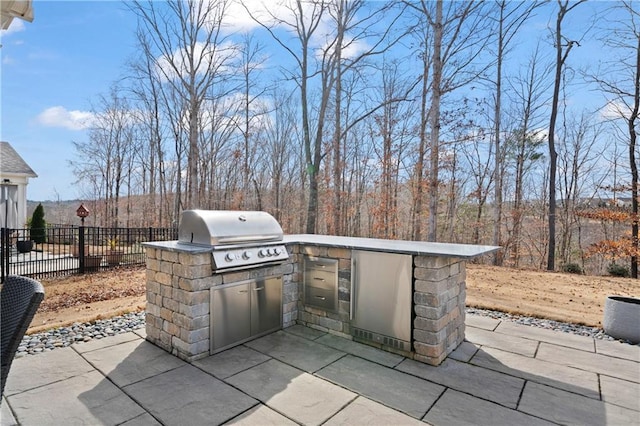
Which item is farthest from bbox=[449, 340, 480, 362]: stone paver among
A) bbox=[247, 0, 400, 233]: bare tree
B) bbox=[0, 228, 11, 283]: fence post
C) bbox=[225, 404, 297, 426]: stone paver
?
bbox=[0, 228, 11, 283]: fence post

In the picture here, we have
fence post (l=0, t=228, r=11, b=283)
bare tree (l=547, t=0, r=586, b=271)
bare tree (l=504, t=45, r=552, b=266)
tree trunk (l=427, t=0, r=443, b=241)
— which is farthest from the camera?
bare tree (l=504, t=45, r=552, b=266)

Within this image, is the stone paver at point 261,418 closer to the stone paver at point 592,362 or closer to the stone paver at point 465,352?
the stone paver at point 465,352

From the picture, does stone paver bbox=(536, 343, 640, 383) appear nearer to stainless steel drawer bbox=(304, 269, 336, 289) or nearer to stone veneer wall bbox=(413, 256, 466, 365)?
stone veneer wall bbox=(413, 256, 466, 365)

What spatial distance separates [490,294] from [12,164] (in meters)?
16.6

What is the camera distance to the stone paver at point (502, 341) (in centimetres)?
331

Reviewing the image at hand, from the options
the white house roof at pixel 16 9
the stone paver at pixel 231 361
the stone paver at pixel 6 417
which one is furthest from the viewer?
the stone paver at pixel 231 361

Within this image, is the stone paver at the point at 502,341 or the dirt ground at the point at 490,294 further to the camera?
the dirt ground at the point at 490,294

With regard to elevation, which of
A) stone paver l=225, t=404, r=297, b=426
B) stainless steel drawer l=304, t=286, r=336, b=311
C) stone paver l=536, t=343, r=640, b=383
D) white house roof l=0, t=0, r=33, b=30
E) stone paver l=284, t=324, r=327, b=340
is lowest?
stone paver l=536, t=343, r=640, b=383

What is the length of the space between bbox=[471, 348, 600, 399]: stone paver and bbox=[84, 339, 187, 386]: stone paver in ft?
9.32

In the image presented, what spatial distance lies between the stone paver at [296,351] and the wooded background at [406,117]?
18.0 ft

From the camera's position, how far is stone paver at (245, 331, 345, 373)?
291cm

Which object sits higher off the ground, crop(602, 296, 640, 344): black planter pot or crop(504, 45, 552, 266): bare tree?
crop(504, 45, 552, 266): bare tree

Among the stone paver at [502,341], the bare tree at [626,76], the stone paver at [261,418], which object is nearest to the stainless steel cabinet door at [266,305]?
the stone paver at [261,418]

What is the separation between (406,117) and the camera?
12047 millimetres
